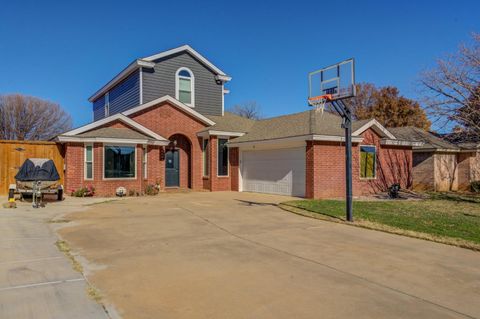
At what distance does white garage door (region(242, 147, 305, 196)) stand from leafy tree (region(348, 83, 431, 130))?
28.2 meters

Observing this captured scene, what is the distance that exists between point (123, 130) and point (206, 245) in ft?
41.1

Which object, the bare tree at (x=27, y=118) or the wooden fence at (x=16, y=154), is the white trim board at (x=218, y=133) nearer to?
the wooden fence at (x=16, y=154)

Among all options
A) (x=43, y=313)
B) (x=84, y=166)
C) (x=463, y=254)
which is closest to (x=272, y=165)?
(x=84, y=166)

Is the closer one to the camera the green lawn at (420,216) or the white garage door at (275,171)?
the green lawn at (420,216)

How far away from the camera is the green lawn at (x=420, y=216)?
29.4 ft

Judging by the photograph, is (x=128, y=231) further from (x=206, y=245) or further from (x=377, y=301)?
(x=377, y=301)

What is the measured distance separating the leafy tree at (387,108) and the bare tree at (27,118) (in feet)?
111

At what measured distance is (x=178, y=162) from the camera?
848 inches

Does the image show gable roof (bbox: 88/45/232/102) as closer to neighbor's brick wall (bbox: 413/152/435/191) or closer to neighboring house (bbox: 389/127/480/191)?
neighboring house (bbox: 389/127/480/191)

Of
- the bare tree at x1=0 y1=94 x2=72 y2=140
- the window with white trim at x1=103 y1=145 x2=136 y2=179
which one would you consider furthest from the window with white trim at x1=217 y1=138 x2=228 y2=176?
the bare tree at x1=0 y1=94 x2=72 y2=140

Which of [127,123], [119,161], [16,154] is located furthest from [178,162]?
[16,154]

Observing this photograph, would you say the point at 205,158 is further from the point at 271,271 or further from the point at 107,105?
the point at 271,271

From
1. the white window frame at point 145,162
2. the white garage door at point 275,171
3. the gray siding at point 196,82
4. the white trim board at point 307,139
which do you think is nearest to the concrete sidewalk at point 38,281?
the white window frame at point 145,162

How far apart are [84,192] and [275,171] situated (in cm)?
906
